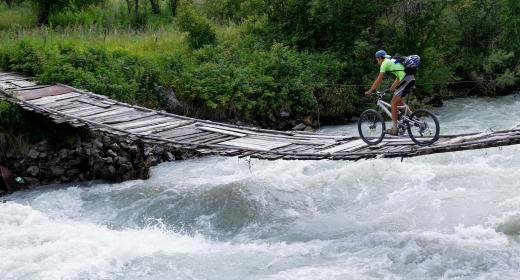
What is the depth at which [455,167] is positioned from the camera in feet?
40.0

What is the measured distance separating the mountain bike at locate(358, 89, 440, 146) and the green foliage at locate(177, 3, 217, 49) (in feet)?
31.8

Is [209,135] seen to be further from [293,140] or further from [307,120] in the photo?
[307,120]

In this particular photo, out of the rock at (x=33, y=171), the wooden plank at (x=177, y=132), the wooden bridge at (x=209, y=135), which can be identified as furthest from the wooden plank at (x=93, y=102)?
the wooden plank at (x=177, y=132)

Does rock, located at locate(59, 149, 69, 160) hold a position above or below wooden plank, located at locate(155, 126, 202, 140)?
below

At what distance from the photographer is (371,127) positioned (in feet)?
33.6

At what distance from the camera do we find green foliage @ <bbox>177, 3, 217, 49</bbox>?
62.0 ft

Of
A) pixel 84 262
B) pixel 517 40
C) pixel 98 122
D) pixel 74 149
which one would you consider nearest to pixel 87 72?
pixel 74 149

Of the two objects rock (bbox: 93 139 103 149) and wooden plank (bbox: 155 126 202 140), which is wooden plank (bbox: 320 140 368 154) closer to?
wooden plank (bbox: 155 126 202 140)

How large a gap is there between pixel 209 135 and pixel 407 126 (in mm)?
3409

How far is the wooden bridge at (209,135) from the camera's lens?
917 cm

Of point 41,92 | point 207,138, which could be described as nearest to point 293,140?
point 207,138

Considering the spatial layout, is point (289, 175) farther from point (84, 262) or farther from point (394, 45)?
point (394, 45)

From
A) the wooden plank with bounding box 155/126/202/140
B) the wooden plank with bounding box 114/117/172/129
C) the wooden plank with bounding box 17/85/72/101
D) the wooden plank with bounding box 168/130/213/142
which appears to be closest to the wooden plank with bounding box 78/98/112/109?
the wooden plank with bounding box 17/85/72/101

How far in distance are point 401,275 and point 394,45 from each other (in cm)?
1147
